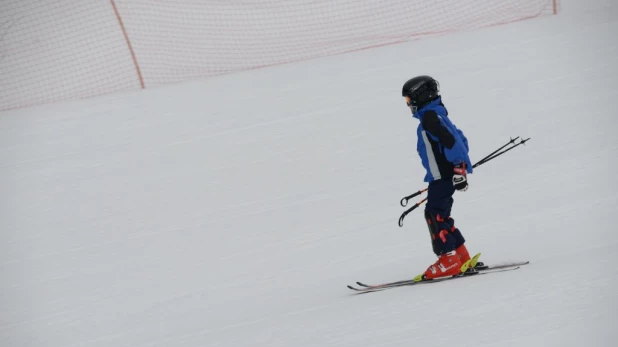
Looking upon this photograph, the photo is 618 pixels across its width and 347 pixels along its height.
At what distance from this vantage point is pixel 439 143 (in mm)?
4840

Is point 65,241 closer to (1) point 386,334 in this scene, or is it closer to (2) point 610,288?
(1) point 386,334

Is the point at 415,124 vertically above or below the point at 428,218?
above

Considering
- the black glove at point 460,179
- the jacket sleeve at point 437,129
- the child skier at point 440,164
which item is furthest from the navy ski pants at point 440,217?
the jacket sleeve at point 437,129

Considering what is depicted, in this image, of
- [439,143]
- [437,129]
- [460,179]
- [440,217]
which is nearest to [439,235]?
[440,217]

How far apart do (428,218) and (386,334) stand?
3.24 ft

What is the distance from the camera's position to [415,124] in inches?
329

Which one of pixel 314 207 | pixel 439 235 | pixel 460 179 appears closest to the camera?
pixel 460 179

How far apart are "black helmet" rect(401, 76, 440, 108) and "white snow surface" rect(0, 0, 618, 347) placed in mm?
1252

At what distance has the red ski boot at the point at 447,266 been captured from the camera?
16.5 ft

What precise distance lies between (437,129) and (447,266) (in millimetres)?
977

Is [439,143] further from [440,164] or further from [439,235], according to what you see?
[439,235]

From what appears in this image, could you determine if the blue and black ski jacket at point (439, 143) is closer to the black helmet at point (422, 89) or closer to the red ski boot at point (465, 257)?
the black helmet at point (422, 89)

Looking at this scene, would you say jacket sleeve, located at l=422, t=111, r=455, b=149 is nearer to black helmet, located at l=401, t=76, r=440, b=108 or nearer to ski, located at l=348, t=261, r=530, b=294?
black helmet, located at l=401, t=76, r=440, b=108

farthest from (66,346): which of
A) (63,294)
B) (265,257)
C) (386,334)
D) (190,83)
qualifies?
(190,83)
